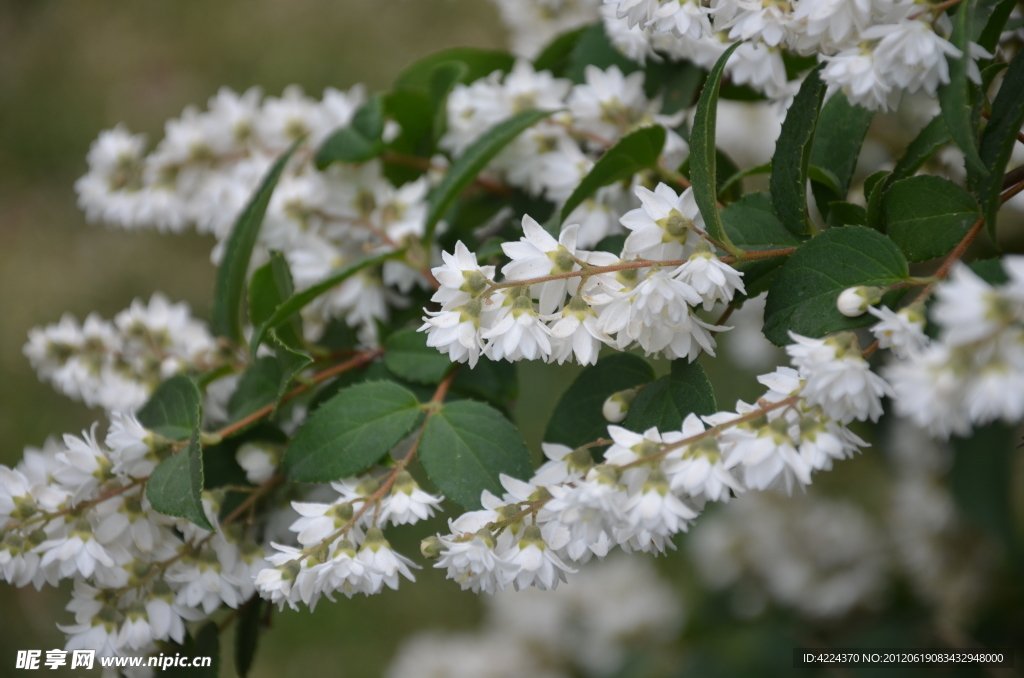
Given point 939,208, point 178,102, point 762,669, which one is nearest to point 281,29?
point 178,102

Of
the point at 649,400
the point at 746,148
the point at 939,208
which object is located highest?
the point at 746,148

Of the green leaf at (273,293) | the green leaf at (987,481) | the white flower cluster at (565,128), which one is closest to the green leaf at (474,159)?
the white flower cluster at (565,128)

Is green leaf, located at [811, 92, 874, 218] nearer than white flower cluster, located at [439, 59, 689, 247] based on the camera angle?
Yes

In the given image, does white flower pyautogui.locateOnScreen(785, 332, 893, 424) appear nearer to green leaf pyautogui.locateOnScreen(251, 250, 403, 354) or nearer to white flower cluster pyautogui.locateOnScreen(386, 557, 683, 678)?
green leaf pyautogui.locateOnScreen(251, 250, 403, 354)

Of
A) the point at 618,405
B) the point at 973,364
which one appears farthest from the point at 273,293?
the point at 973,364

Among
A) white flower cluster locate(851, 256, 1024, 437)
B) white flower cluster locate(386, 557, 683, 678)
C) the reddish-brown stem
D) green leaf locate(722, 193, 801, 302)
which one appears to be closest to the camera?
white flower cluster locate(851, 256, 1024, 437)

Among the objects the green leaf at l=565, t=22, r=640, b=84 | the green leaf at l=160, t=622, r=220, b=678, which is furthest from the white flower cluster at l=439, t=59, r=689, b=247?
the green leaf at l=160, t=622, r=220, b=678

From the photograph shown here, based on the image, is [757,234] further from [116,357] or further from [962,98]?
[116,357]

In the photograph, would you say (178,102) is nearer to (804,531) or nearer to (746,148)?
(746,148)
